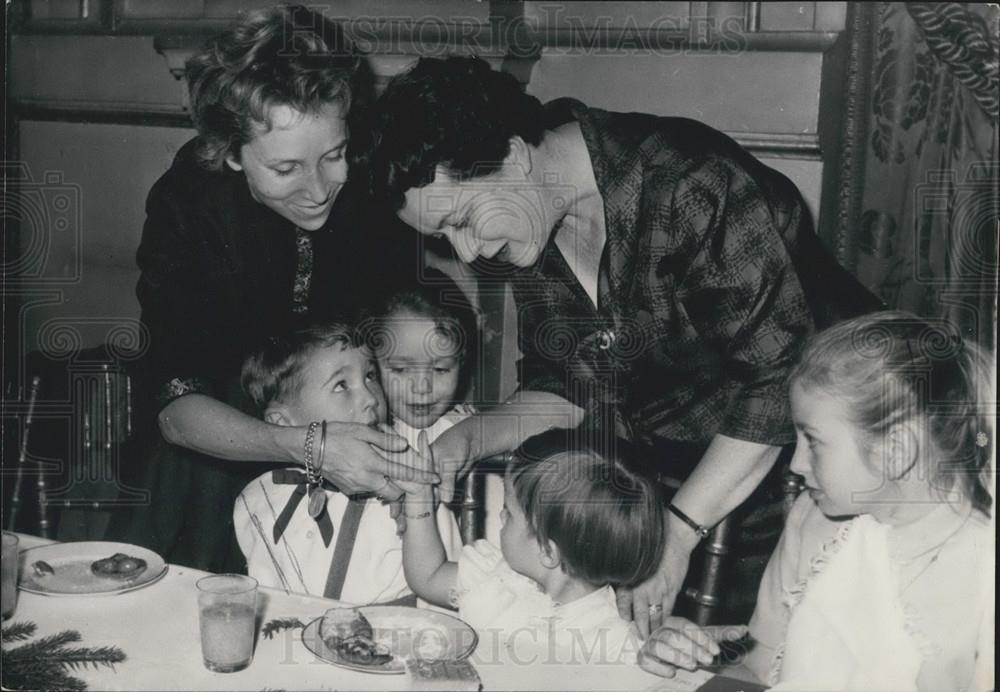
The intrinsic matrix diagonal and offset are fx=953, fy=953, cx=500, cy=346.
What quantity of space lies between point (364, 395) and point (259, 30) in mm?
615

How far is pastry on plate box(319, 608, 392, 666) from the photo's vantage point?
1092 mm

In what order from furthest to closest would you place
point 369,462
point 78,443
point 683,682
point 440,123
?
point 78,443 → point 369,462 → point 440,123 → point 683,682

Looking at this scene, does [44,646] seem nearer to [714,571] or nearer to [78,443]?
[78,443]

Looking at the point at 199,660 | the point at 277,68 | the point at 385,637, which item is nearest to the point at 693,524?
the point at 385,637

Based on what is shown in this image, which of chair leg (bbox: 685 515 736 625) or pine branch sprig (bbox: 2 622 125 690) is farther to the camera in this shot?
chair leg (bbox: 685 515 736 625)

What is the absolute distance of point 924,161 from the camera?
142 centimetres

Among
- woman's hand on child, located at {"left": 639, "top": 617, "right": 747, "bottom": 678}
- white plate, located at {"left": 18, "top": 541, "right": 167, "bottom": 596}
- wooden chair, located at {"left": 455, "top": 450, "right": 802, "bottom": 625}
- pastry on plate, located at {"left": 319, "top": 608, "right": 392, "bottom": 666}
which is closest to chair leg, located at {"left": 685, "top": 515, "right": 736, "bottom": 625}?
wooden chair, located at {"left": 455, "top": 450, "right": 802, "bottom": 625}

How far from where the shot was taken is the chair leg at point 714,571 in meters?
1.42

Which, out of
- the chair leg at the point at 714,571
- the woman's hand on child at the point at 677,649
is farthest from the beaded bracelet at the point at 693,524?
the woman's hand on child at the point at 677,649

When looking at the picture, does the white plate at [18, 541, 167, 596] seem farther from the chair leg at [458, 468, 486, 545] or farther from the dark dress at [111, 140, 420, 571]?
→ the chair leg at [458, 468, 486, 545]

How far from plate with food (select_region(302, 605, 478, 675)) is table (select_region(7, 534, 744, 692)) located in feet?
0.04

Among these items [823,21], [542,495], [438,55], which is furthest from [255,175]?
[823,21]

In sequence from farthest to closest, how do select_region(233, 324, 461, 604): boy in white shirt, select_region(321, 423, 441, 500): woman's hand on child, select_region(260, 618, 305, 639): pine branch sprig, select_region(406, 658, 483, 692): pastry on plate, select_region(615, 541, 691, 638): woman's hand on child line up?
1. select_region(233, 324, 461, 604): boy in white shirt
2. select_region(321, 423, 441, 500): woman's hand on child
3. select_region(615, 541, 691, 638): woman's hand on child
4. select_region(260, 618, 305, 639): pine branch sprig
5. select_region(406, 658, 483, 692): pastry on plate

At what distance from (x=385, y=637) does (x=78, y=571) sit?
0.46 meters
